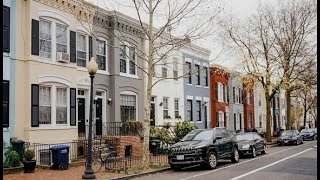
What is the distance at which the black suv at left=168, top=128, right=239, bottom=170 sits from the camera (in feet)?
56.6

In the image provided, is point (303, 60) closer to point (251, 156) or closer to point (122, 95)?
point (251, 156)

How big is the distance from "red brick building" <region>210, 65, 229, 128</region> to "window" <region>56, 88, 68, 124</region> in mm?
20498

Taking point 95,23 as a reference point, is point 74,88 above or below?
below

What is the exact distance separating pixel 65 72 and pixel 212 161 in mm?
8120

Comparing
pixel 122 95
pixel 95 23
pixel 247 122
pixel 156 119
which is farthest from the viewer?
pixel 247 122

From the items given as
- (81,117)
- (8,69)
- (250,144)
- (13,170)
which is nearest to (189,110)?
(250,144)

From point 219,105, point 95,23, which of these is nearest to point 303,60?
point 219,105

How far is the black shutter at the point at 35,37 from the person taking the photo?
18252 mm

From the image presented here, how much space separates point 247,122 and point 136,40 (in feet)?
85.9

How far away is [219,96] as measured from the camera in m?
41.0

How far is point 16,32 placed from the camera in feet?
58.3

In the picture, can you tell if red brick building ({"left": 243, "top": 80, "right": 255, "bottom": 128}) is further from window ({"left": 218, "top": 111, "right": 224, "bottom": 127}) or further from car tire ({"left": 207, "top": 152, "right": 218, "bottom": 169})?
car tire ({"left": 207, "top": 152, "right": 218, "bottom": 169})

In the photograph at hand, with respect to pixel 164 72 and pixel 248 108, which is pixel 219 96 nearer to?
pixel 248 108

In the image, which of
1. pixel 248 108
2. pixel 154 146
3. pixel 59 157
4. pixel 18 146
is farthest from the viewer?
pixel 248 108
